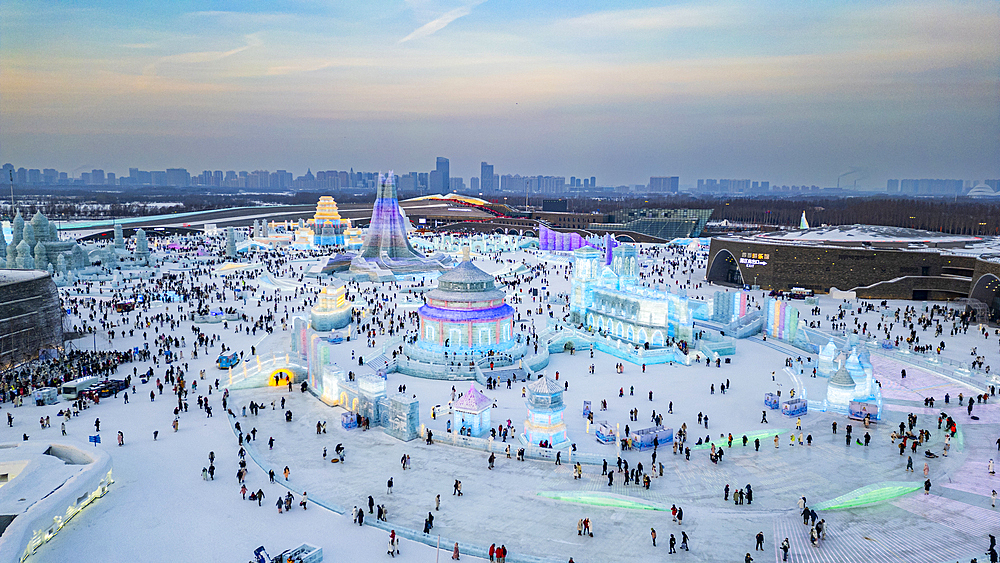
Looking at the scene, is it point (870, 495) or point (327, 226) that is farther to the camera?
point (327, 226)

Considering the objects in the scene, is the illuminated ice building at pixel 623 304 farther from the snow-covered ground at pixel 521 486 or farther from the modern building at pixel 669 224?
the modern building at pixel 669 224

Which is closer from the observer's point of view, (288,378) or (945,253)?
(288,378)

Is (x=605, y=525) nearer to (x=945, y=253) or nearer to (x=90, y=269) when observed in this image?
(x=945, y=253)

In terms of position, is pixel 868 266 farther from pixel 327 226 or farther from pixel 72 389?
pixel 327 226

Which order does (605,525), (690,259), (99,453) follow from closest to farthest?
(605,525) → (99,453) → (690,259)

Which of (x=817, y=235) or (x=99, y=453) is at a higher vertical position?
(x=817, y=235)

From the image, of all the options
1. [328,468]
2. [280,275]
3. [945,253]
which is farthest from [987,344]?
[280,275]

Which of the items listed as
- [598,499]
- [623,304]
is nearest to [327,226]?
[623,304]
